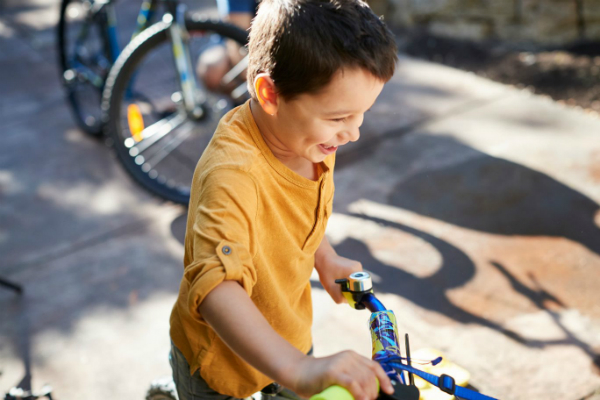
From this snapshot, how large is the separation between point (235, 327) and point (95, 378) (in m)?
1.41

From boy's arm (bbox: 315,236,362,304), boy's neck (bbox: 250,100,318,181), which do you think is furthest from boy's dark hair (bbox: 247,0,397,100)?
boy's arm (bbox: 315,236,362,304)

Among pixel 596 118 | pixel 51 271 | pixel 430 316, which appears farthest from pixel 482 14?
pixel 51 271

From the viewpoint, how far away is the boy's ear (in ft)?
4.14

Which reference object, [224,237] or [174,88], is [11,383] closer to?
[224,237]

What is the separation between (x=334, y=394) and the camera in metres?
0.96

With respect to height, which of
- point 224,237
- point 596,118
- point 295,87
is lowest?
point 596,118

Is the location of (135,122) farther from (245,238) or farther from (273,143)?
(245,238)

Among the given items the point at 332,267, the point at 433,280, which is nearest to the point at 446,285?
the point at 433,280

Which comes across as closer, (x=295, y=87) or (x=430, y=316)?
(x=295, y=87)

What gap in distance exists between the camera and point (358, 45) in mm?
1186

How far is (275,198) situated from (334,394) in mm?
528

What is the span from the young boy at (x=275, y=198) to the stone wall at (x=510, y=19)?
4307 mm

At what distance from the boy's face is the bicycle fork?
7.19 feet

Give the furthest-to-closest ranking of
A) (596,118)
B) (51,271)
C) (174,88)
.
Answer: (174,88), (596,118), (51,271)
